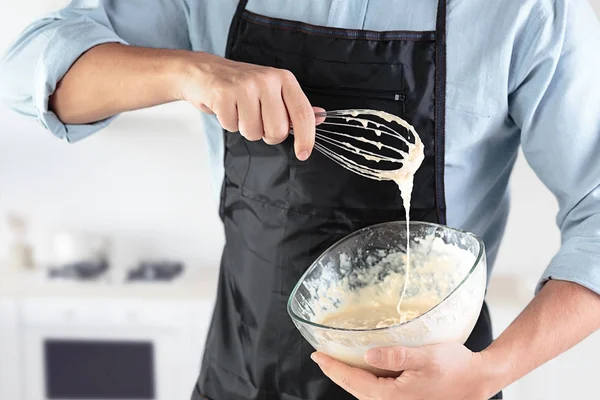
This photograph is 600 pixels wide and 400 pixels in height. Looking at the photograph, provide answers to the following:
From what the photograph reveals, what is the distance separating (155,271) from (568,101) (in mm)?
1655

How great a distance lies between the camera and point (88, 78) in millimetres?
943

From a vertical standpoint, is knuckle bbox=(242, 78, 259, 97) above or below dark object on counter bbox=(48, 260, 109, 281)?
above

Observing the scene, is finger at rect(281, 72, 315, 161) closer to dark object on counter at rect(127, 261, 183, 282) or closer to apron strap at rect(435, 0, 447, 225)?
apron strap at rect(435, 0, 447, 225)

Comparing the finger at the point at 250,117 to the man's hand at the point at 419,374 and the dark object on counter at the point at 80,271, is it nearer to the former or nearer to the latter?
the man's hand at the point at 419,374

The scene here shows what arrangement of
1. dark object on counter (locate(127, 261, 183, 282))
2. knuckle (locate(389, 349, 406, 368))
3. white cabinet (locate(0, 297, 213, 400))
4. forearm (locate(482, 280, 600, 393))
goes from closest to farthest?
knuckle (locate(389, 349, 406, 368)) → forearm (locate(482, 280, 600, 393)) → white cabinet (locate(0, 297, 213, 400)) → dark object on counter (locate(127, 261, 183, 282))

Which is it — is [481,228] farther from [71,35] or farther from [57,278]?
[57,278]

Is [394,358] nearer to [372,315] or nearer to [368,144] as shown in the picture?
[372,315]

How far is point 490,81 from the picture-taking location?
92cm

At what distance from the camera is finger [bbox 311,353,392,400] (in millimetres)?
749

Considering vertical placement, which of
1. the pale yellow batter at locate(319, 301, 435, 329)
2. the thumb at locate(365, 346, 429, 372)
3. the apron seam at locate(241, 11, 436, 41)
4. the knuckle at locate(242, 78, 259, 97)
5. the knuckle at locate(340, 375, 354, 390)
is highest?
the apron seam at locate(241, 11, 436, 41)

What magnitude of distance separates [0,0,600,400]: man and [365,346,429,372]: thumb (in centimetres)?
8

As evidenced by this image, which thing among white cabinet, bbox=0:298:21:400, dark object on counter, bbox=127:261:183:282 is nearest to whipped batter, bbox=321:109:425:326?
dark object on counter, bbox=127:261:183:282

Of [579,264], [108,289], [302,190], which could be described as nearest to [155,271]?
[108,289]

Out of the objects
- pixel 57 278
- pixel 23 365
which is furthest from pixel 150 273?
pixel 23 365
